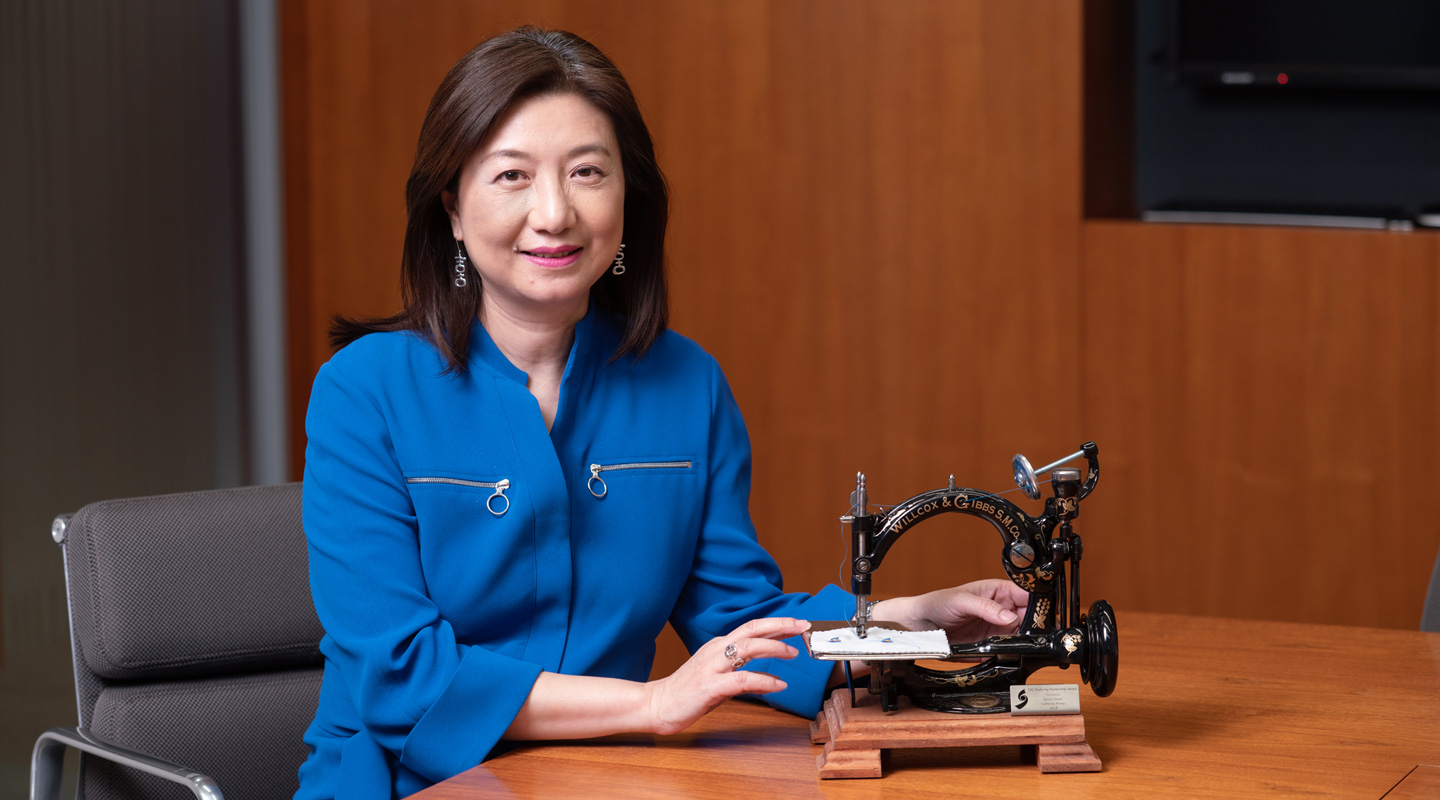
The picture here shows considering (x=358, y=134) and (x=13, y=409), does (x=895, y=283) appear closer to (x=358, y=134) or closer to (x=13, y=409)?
(x=358, y=134)

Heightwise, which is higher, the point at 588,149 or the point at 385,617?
the point at 588,149

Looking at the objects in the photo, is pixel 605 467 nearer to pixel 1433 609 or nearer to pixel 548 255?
pixel 548 255

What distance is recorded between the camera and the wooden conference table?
53.4 inches

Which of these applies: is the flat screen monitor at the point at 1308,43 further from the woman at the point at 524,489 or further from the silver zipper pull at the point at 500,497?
the silver zipper pull at the point at 500,497

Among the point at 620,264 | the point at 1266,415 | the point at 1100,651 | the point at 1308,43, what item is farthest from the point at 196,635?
the point at 1308,43

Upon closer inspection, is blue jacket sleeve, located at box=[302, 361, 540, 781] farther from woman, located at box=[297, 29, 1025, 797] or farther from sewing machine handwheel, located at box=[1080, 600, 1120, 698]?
sewing machine handwheel, located at box=[1080, 600, 1120, 698]

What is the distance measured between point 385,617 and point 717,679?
337 millimetres

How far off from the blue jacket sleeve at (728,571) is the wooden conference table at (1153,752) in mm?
124

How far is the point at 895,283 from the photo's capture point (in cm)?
341

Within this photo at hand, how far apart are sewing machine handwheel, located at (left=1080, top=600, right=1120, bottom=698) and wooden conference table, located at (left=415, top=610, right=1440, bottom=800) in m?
0.07

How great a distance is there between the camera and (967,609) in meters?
1.57

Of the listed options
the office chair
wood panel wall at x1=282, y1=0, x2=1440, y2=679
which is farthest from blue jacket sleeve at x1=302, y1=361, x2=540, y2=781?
wood panel wall at x1=282, y1=0, x2=1440, y2=679

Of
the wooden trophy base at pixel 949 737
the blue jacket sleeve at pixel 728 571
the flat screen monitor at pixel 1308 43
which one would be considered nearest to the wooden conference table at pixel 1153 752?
the wooden trophy base at pixel 949 737

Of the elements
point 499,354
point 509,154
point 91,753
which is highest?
point 509,154
